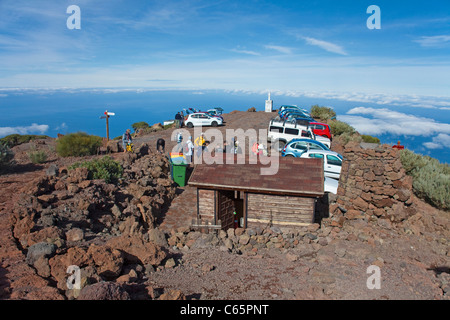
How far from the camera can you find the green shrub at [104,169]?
559 inches

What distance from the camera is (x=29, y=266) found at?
6.52 m

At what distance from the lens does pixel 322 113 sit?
35.8 m

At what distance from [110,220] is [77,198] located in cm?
155

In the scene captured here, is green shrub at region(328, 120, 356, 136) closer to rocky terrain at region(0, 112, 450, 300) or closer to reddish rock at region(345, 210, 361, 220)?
rocky terrain at region(0, 112, 450, 300)

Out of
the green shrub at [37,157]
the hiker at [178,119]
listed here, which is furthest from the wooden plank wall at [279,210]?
the hiker at [178,119]

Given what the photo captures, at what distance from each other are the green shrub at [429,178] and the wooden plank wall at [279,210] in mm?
9475

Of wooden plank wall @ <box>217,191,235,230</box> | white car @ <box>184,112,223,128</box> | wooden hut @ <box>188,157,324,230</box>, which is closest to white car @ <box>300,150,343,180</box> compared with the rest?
wooden hut @ <box>188,157,324,230</box>

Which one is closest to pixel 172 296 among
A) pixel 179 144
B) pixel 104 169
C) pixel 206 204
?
pixel 206 204

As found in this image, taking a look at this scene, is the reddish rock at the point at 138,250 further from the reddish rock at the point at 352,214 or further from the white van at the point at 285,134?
the white van at the point at 285,134

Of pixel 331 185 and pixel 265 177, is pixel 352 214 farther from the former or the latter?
pixel 265 177

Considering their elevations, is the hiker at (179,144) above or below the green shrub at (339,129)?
below

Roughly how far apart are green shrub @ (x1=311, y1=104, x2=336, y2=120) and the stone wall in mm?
19198

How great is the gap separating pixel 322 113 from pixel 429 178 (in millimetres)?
19431
